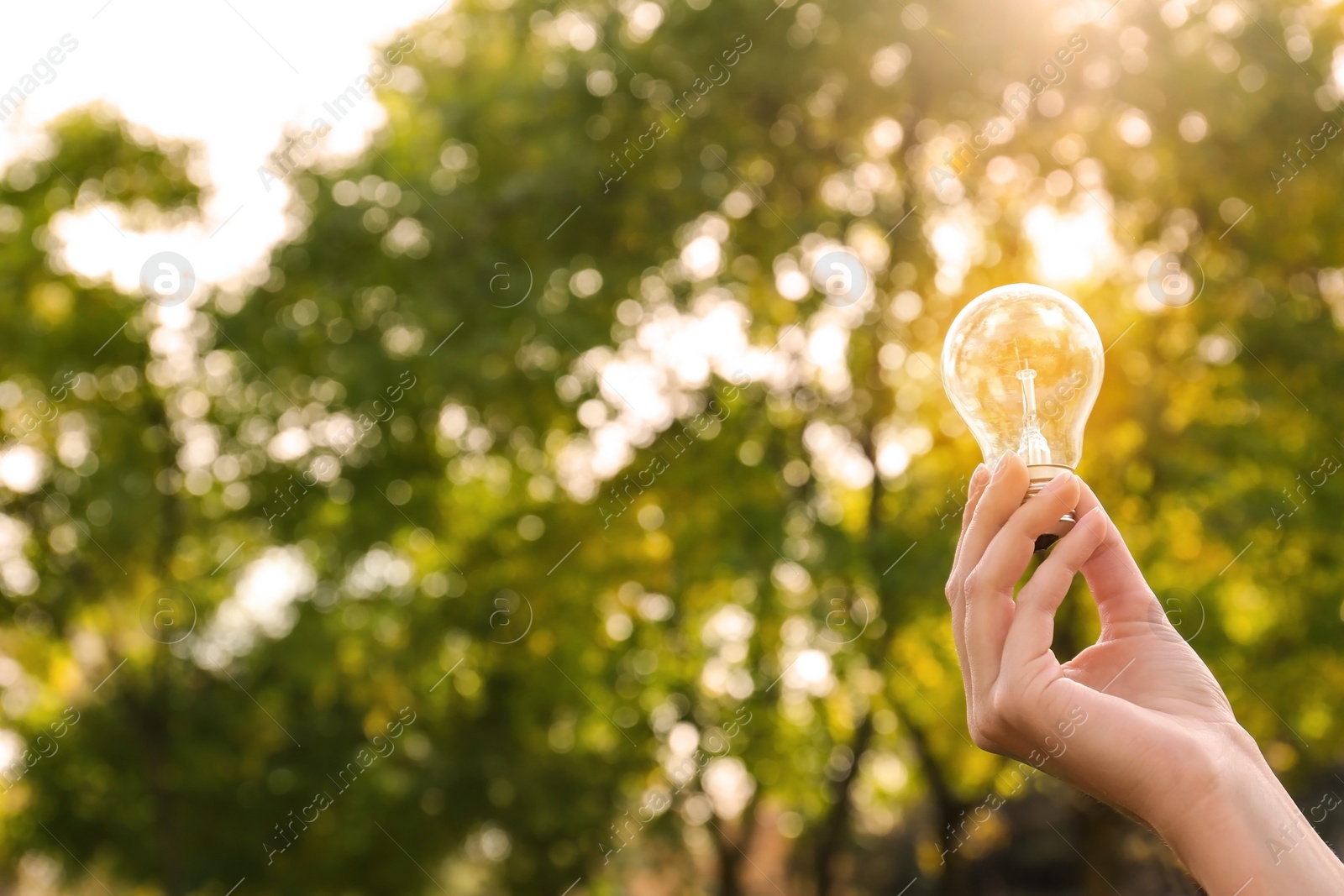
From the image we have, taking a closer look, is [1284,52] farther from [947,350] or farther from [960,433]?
[947,350]

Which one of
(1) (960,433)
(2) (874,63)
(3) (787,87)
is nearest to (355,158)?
(3) (787,87)

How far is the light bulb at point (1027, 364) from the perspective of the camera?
10.4 ft

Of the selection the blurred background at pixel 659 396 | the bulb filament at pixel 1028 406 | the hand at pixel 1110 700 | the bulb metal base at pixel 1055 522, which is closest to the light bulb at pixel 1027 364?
the bulb filament at pixel 1028 406

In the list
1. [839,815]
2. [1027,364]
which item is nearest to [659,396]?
[839,815]

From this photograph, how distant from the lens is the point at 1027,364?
10.4 ft

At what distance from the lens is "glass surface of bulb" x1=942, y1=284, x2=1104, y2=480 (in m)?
3.16

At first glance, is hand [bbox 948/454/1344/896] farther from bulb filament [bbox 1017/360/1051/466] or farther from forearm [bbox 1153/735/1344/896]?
bulb filament [bbox 1017/360/1051/466]

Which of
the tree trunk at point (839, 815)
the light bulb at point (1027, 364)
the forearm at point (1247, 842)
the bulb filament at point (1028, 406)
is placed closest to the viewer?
the forearm at point (1247, 842)

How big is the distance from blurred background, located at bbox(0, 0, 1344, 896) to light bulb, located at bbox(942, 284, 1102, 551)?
8.90 m

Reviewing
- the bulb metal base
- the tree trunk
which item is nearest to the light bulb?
the bulb metal base

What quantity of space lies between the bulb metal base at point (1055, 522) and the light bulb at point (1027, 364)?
0.58 m

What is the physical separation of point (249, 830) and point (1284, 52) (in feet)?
59.0

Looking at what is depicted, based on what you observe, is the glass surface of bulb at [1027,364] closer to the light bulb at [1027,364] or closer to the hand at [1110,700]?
the light bulb at [1027,364]

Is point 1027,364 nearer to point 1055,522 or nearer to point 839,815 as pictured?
point 1055,522
